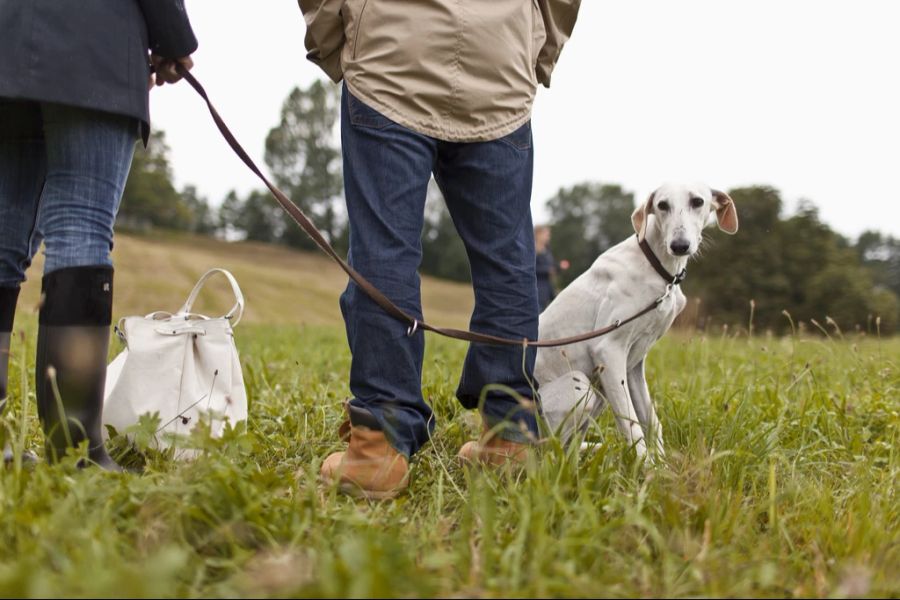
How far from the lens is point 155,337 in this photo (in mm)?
2730

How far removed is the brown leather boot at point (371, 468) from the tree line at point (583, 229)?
27.8 metres

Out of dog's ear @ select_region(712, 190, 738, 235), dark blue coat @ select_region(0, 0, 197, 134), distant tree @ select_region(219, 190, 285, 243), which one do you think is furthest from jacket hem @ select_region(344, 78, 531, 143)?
distant tree @ select_region(219, 190, 285, 243)

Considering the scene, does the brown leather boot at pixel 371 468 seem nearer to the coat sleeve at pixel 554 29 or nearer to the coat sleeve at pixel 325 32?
the coat sleeve at pixel 325 32

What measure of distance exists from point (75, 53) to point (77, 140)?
0.83ft

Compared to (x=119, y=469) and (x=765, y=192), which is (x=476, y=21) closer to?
(x=119, y=469)

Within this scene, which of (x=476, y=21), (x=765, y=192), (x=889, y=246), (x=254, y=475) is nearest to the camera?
(x=254, y=475)

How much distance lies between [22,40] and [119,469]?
52.1 inches

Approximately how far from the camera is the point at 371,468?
93.5 inches

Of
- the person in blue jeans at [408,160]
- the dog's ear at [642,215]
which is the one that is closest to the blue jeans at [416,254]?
the person in blue jeans at [408,160]

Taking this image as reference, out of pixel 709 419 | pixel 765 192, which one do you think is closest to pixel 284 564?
pixel 709 419

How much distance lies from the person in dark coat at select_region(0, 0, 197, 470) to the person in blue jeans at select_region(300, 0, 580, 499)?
24.4 inches

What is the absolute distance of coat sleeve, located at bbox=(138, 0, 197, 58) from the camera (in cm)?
233

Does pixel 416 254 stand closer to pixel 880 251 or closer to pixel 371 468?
pixel 371 468

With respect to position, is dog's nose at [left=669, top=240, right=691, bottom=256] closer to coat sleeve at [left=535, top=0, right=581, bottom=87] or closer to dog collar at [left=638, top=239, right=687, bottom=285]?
dog collar at [left=638, top=239, right=687, bottom=285]
